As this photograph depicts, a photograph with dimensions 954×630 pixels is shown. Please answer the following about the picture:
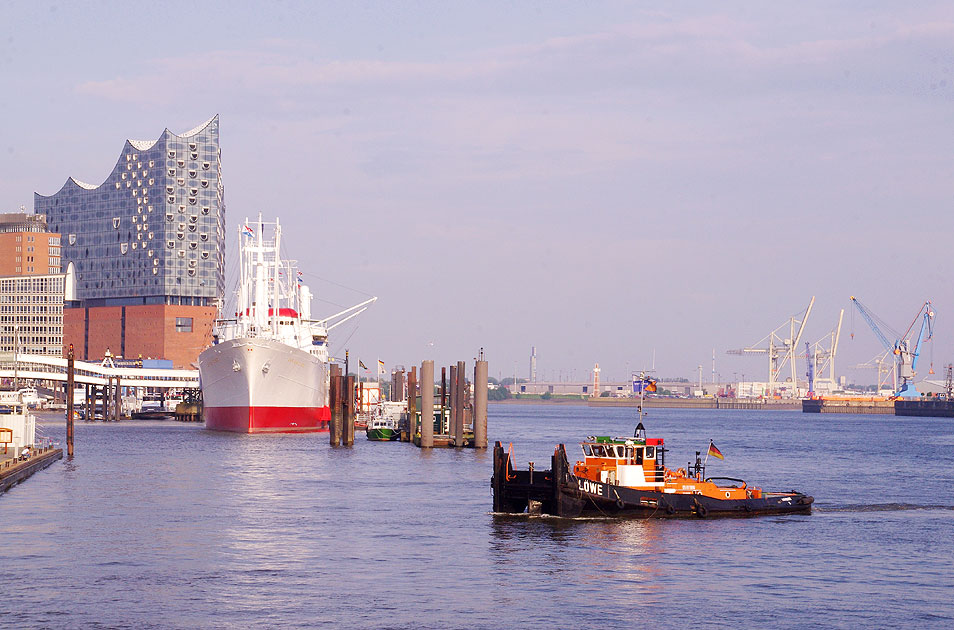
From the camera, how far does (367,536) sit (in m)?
47.3

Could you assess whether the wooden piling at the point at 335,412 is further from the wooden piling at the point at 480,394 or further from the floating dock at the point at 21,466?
the floating dock at the point at 21,466

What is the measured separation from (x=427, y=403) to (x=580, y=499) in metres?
46.6

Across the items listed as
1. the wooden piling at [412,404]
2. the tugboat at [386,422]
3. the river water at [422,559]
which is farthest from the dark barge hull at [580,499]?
the tugboat at [386,422]

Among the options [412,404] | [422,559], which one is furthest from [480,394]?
[422,559]

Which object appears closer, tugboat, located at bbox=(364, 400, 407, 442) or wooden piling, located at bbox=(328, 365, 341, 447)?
wooden piling, located at bbox=(328, 365, 341, 447)

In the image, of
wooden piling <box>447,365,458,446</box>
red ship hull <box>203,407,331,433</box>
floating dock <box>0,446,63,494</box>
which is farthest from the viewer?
red ship hull <box>203,407,331,433</box>

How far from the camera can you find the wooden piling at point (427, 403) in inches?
3730

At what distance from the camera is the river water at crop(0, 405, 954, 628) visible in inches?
1325

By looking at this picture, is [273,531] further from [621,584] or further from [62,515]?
[621,584]

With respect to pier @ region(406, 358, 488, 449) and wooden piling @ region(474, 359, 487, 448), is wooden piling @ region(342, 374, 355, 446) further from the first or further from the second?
wooden piling @ region(474, 359, 487, 448)

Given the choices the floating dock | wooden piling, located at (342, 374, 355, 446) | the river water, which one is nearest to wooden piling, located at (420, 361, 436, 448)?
wooden piling, located at (342, 374, 355, 446)

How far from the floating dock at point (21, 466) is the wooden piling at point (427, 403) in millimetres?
28140

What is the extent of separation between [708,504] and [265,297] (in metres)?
88.0

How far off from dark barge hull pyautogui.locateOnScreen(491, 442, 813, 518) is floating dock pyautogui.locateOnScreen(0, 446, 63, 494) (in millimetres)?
24777
